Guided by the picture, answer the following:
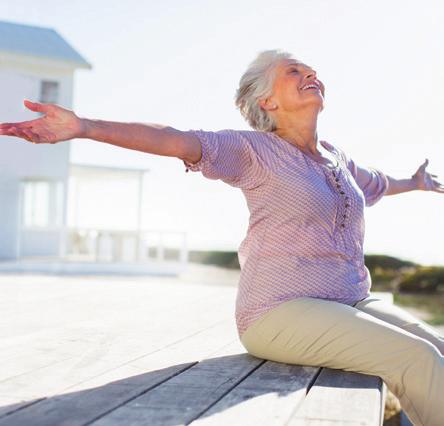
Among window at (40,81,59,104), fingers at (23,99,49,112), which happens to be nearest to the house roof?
window at (40,81,59,104)

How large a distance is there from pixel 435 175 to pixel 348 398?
2180mm

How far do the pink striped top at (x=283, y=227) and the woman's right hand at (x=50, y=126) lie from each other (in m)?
0.70

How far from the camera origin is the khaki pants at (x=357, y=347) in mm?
2465

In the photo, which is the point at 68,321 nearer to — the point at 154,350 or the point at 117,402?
the point at 154,350

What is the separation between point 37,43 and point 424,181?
1437cm

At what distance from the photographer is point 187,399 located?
7.18ft

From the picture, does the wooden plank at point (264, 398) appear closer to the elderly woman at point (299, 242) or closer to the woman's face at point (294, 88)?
the elderly woman at point (299, 242)

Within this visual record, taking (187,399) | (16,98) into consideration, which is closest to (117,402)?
(187,399)

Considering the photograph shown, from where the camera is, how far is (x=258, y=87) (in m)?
3.05

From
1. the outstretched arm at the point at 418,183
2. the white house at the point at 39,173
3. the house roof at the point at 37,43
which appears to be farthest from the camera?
the house roof at the point at 37,43

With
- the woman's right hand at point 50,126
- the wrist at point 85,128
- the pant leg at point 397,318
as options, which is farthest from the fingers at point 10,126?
the pant leg at point 397,318

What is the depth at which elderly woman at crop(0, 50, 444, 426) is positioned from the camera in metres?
2.51

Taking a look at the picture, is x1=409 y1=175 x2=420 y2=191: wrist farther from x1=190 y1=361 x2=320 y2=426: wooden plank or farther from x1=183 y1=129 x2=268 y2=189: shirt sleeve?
x1=190 y1=361 x2=320 y2=426: wooden plank

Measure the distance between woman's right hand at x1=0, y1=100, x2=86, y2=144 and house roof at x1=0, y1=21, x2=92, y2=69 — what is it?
14783 mm
